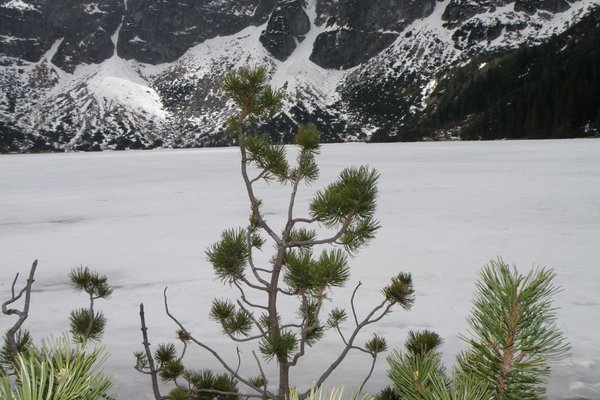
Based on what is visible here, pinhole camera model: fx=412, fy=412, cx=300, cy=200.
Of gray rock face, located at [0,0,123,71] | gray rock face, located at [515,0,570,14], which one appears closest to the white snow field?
gray rock face, located at [515,0,570,14]

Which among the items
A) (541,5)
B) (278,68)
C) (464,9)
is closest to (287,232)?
(541,5)

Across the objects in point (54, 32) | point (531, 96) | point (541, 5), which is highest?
point (541, 5)

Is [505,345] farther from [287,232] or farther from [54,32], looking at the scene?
[54,32]

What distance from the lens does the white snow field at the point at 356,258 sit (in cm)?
360

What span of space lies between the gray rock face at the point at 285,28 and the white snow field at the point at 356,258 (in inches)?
7478

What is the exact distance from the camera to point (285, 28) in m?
191

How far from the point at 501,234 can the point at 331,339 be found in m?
4.81

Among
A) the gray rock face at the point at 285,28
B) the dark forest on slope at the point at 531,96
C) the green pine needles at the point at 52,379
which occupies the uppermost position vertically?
the gray rock face at the point at 285,28

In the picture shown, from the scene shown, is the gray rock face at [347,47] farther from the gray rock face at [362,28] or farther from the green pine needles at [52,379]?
the green pine needles at [52,379]

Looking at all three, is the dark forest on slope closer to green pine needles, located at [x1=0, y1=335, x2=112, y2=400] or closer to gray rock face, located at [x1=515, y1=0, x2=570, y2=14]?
gray rock face, located at [x1=515, y1=0, x2=570, y2=14]

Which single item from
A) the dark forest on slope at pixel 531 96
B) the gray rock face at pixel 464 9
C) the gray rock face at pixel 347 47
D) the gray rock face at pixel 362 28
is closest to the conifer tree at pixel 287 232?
the dark forest on slope at pixel 531 96

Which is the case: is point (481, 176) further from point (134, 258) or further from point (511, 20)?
point (511, 20)

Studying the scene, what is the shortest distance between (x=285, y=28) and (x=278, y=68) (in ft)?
72.1

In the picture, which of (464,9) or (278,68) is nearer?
(464,9)
